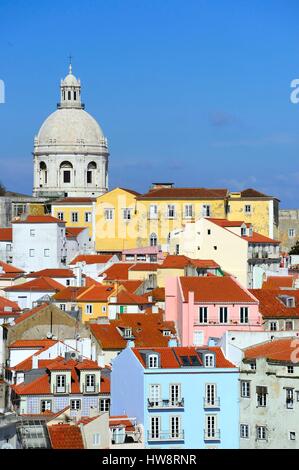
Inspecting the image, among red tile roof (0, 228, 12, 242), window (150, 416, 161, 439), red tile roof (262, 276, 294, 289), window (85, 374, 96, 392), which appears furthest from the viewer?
red tile roof (0, 228, 12, 242)

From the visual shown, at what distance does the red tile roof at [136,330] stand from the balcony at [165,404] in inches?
269

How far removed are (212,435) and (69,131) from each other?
58.1 metres

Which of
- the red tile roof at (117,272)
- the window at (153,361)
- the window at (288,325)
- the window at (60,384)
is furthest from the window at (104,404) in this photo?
the red tile roof at (117,272)

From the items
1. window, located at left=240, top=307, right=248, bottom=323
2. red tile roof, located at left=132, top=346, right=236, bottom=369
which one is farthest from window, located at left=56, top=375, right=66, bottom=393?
window, located at left=240, top=307, right=248, bottom=323

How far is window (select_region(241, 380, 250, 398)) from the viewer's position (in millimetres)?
45344

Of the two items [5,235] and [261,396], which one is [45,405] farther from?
[5,235]

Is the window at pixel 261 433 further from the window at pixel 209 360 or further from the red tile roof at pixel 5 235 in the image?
the red tile roof at pixel 5 235

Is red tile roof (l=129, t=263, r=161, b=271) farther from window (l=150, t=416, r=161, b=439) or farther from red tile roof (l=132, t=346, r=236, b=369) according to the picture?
window (l=150, t=416, r=161, b=439)

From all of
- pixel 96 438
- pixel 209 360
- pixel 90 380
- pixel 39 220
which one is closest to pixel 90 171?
pixel 39 220

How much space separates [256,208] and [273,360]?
3639 centimetres

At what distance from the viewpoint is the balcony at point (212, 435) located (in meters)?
44.5

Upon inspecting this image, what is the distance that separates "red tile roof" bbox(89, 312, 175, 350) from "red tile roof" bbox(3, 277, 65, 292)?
10.9m
